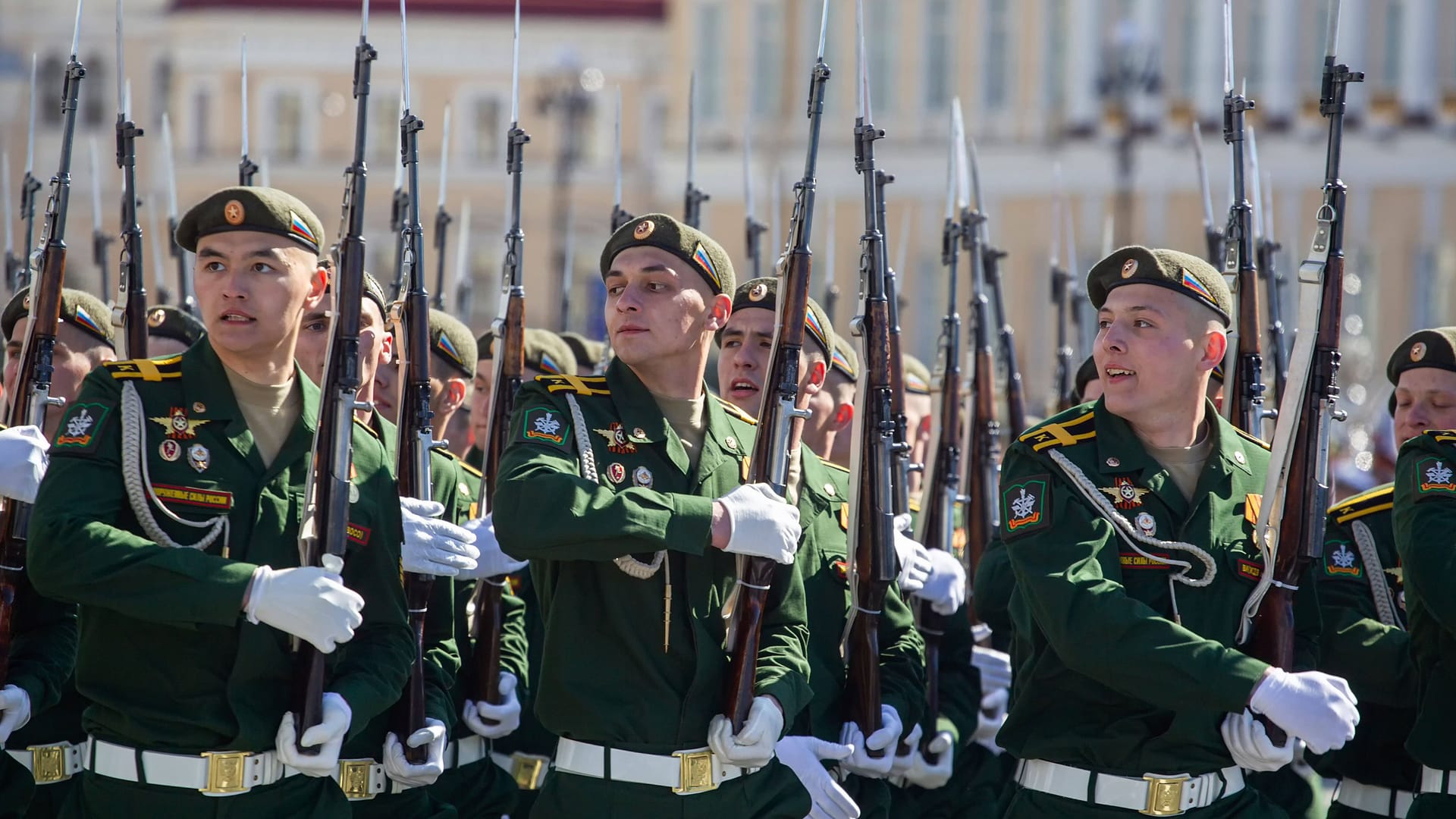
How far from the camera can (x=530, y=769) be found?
7.22 metres

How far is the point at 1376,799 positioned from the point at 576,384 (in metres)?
2.81

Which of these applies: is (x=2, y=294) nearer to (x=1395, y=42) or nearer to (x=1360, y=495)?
(x=1360, y=495)

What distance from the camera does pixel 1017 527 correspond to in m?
5.01

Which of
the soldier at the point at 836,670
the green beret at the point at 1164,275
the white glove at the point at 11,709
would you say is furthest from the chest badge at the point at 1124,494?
the white glove at the point at 11,709

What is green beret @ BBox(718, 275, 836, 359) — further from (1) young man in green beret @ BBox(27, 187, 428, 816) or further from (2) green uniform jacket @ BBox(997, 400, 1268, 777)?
(1) young man in green beret @ BBox(27, 187, 428, 816)

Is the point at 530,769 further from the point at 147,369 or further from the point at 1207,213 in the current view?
the point at 1207,213

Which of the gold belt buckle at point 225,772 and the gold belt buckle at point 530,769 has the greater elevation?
the gold belt buckle at point 225,772

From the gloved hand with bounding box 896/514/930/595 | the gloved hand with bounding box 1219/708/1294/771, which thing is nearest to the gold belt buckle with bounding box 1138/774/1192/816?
the gloved hand with bounding box 1219/708/1294/771

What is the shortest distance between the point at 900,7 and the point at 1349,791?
33.3 m

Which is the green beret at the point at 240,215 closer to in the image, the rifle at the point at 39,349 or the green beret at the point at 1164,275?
the rifle at the point at 39,349

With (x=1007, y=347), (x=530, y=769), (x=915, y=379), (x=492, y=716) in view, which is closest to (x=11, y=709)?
(x=492, y=716)

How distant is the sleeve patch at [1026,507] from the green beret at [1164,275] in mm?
663

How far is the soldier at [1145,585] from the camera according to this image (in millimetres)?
4715

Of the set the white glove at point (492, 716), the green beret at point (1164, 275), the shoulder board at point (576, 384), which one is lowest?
the white glove at point (492, 716)
